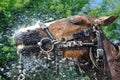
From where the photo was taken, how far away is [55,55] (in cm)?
569

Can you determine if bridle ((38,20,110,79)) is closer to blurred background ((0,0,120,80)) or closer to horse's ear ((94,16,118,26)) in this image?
horse's ear ((94,16,118,26))

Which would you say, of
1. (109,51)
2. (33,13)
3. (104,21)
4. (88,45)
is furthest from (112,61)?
(33,13)

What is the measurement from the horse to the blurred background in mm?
6742

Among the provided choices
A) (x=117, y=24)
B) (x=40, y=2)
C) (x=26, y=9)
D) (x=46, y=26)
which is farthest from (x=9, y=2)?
(x=46, y=26)

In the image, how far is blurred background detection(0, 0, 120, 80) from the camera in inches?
553

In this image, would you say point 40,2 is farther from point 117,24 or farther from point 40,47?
point 40,47

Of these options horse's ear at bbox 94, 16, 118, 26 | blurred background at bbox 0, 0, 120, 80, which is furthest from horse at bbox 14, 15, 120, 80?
blurred background at bbox 0, 0, 120, 80

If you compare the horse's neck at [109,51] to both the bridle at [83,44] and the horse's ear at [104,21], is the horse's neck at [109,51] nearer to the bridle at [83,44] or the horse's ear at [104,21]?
the bridle at [83,44]

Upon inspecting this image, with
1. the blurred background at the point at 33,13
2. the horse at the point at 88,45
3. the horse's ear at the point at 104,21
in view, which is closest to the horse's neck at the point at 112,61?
the horse at the point at 88,45

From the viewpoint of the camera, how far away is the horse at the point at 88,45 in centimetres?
564

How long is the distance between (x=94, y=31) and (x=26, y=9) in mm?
10443

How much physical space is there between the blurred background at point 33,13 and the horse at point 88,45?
6.74 meters

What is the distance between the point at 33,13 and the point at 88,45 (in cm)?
990

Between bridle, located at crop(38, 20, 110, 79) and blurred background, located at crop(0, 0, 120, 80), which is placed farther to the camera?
blurred background, located at crop(0, 0, 120, 80)
